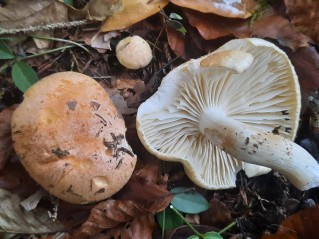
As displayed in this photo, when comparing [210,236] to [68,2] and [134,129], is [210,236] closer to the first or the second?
[134,129]

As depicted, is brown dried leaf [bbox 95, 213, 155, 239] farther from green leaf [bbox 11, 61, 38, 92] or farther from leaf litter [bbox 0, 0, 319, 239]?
green leaf [bbox 11, 61, 38, 92]

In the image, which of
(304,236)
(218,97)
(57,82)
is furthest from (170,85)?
(304,236)

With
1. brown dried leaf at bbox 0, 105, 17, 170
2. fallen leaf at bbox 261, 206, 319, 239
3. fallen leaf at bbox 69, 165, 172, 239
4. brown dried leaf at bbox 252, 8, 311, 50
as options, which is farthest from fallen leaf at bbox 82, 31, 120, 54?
fallen leaf at bbox 261, 206, 319, 239

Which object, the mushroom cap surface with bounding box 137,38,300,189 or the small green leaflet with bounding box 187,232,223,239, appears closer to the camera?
the mushroom cap surface with bounding box 137,38,300,189

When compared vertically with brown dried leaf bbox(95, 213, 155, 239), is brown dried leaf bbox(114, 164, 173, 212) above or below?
above

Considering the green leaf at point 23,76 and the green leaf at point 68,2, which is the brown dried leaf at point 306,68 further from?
the green leaf at point 23,76

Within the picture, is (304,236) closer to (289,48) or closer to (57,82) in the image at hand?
(289,48)

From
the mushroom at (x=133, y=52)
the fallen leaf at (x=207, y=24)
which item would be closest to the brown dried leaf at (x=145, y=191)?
the mushroom at (x=133, y=52)
